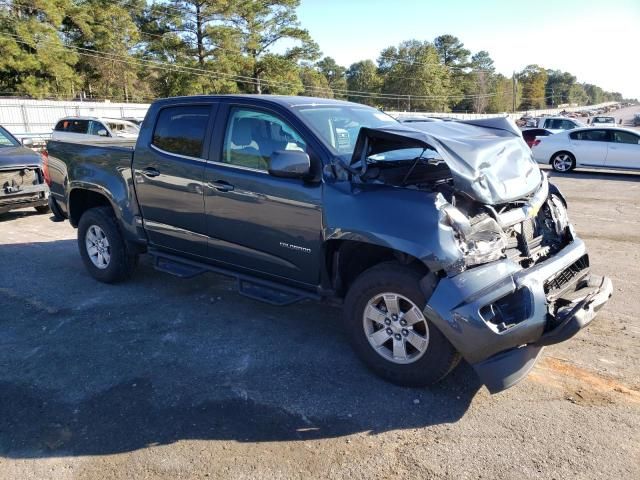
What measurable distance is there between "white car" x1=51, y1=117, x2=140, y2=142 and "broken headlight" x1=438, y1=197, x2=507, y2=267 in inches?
601

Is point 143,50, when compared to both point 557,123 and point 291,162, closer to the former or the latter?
point 557,123

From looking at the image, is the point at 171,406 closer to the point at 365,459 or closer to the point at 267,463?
the point at 267,463

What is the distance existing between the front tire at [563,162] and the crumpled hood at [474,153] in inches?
532

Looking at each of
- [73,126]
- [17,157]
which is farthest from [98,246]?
[73,126]

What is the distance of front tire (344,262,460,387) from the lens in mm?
3297

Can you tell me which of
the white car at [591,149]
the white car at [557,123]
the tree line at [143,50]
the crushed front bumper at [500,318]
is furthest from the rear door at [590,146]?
the tree line at [143,50]

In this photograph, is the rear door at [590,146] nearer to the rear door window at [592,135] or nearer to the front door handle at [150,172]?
the rear door window at [592,135]

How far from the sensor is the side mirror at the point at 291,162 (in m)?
3.61

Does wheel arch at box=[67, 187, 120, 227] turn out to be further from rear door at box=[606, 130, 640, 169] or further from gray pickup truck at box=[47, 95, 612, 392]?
rear door at box=[606, 130, 640, 169]

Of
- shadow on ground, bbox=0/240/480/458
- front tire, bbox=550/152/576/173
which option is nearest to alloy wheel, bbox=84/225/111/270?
shadow on ground, bbox=0/240/480/458

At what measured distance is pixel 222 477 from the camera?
107 inches

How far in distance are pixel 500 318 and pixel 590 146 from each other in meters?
14.7

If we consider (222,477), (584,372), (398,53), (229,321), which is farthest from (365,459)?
(398,53)

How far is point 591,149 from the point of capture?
611 inches
